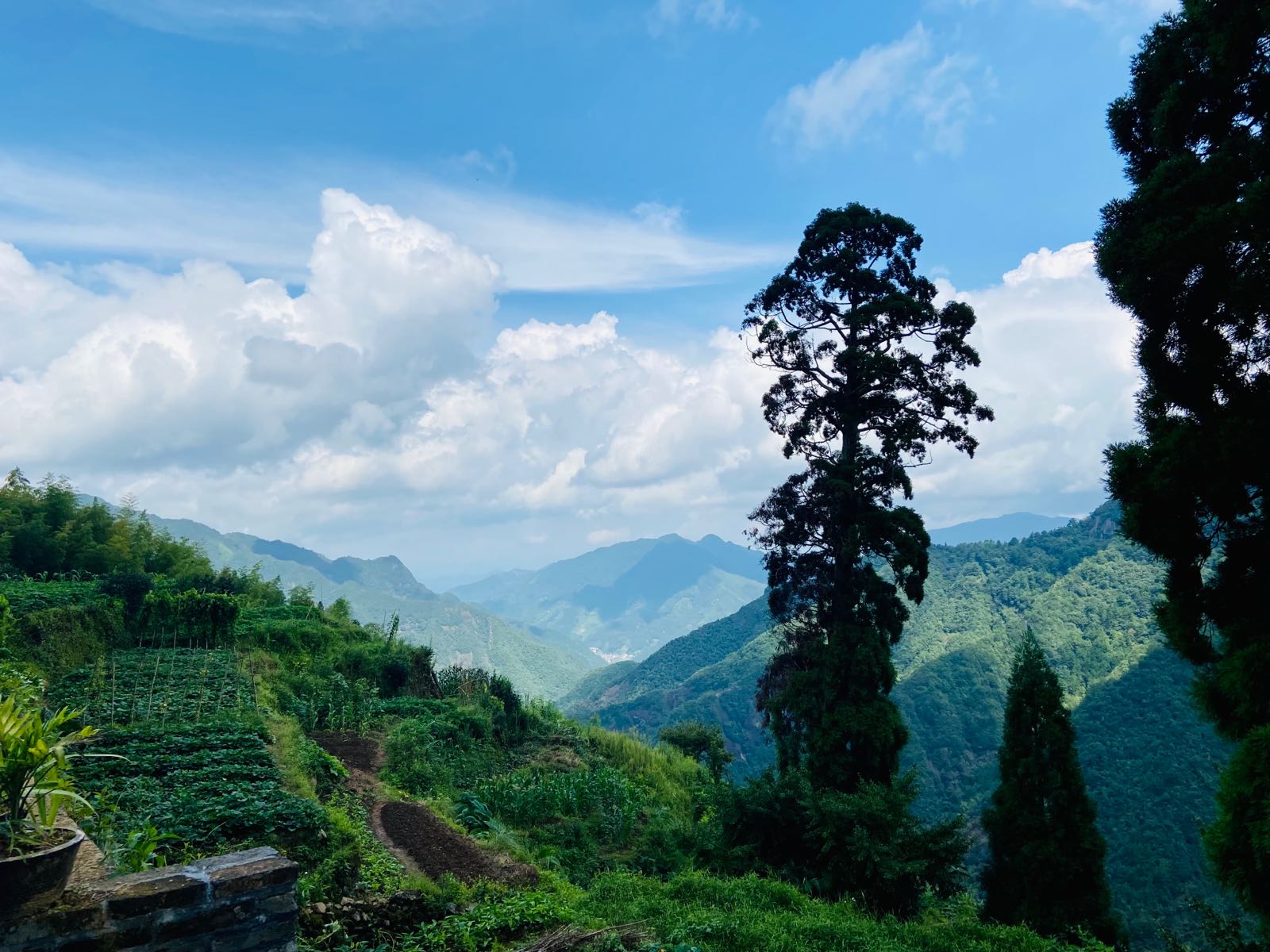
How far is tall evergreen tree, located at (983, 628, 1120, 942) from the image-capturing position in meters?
10.3

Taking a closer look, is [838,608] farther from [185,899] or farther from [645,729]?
[645,729]

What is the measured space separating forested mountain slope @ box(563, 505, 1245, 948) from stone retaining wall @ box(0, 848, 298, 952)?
17324mm

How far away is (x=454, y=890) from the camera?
7992mm

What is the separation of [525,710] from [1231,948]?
1728 centimetres

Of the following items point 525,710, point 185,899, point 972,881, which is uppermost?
point 185,899

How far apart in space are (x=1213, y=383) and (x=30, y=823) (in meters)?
8.64

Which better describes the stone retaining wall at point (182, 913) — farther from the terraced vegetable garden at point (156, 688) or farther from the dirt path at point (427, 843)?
the terraced vegetable garden at point (156, 688)

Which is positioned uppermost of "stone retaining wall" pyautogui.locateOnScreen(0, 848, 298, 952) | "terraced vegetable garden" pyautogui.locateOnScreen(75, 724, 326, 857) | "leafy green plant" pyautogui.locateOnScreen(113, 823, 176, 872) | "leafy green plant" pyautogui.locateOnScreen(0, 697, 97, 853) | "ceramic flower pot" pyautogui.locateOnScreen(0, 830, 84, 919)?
"leafy green plant" pyautogui.locateOnScreen(0, 697, 97, 853)

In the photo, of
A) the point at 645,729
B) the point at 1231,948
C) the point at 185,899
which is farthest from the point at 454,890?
the point at 645,729

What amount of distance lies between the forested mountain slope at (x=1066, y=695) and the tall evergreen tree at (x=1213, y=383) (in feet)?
42.0

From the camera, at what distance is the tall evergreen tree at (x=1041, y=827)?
10344 millimetres

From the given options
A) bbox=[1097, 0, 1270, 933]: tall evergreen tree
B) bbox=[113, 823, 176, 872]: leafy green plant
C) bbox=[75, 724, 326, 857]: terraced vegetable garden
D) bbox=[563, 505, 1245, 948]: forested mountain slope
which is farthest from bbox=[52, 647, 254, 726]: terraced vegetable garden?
bbox=[563, 505, 1245, 948]: forested mountain slope

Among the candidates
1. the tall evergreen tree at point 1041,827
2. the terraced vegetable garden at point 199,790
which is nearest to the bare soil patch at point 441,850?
the terraced vegetable garden at point 199,790

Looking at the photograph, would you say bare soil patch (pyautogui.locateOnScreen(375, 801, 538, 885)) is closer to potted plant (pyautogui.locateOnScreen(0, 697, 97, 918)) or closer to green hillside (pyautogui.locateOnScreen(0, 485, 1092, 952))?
green hillside (pyautogui.locateOnScreen(0, 485, 1092, 952))
